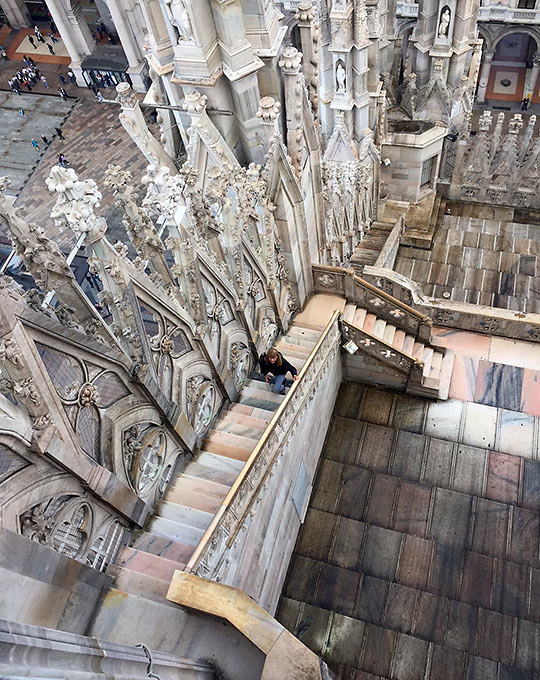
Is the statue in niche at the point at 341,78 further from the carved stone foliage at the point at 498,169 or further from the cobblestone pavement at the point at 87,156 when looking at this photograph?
the cobblestone pavement at the point at 87,156

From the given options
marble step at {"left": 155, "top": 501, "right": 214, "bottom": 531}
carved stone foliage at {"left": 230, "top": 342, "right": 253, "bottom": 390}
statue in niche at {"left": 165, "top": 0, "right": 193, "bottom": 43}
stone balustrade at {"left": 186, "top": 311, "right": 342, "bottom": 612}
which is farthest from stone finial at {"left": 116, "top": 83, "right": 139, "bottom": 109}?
marble step at {"left": 155, "top": 501, "right": 214, "bottom": 531}

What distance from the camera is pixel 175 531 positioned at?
8.52m

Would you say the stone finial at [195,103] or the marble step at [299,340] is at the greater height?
the stone finial at [195,103]

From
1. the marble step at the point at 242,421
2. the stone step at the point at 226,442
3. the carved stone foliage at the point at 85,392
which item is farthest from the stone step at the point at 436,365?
the carved stone foliage at the point at 85,392

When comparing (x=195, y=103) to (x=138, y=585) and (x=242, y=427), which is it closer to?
(x=242, y=427)

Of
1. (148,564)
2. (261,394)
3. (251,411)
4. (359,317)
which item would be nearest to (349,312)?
(359,317)

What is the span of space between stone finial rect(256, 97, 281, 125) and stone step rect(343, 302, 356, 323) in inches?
226

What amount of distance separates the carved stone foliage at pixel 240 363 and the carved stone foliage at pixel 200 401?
1.02 meters

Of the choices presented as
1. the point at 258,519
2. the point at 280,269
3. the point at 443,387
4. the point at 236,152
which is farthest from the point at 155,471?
the point at 443,387

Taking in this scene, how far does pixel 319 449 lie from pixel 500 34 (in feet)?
107

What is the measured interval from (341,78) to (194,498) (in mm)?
14841

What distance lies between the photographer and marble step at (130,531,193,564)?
7930 millimetres

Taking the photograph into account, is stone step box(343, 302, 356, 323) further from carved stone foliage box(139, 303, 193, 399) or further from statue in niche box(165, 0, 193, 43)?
statue in niche box(165, 0, 193, 43)

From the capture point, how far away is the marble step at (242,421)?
1079 cm
